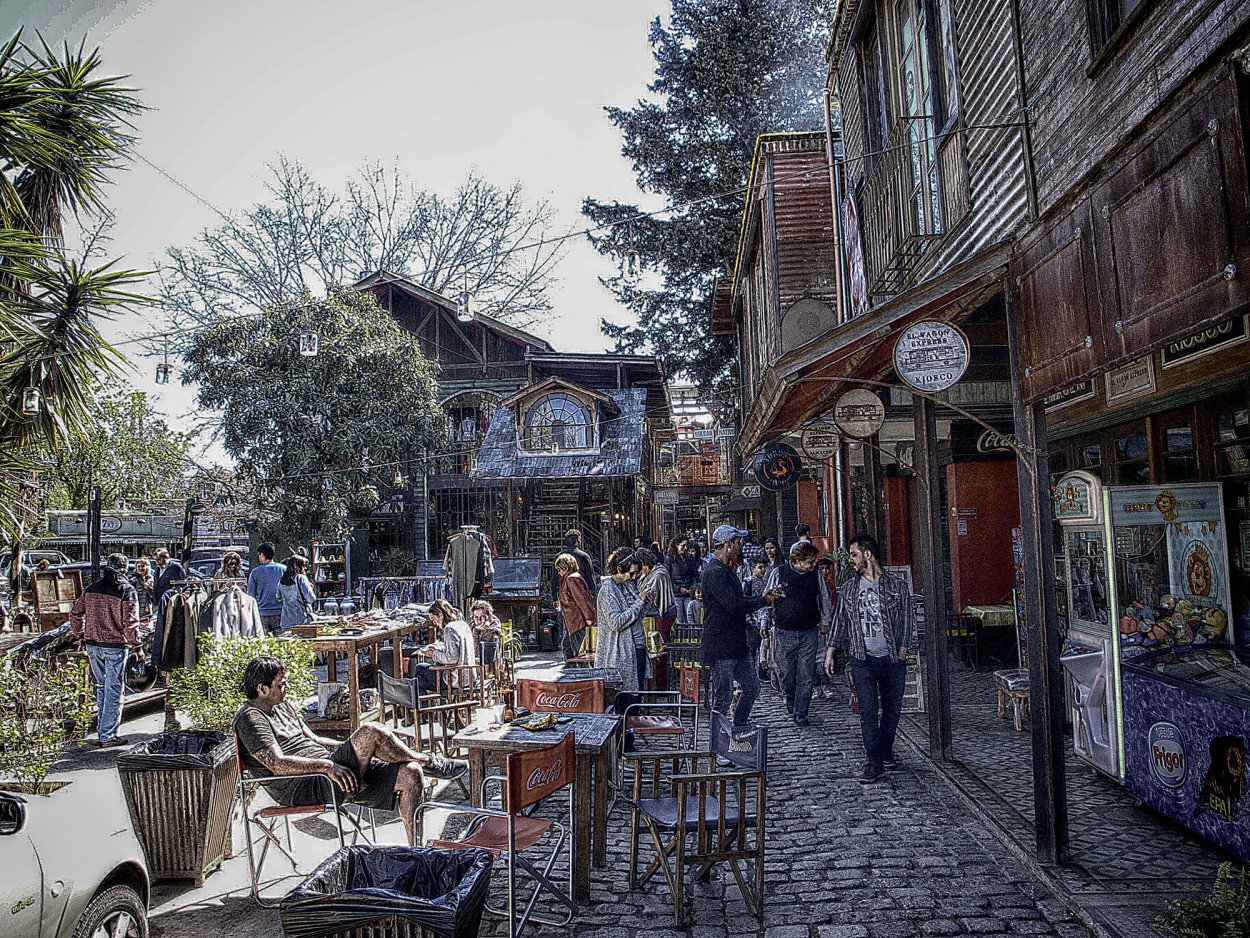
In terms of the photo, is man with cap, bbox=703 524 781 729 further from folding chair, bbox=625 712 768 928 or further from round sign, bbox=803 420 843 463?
round sign, bbox=803 420 843 463

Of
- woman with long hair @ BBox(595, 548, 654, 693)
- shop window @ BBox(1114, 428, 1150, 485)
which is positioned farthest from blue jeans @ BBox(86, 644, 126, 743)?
shop window @ BBox(1114, 428, 1150, 485)

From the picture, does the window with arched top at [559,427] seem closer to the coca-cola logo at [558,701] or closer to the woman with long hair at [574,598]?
the woman with long hair at [574,598]

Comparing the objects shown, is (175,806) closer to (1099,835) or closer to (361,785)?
(361,785)

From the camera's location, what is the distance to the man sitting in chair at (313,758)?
194 inches

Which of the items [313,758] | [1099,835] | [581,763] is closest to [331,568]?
[313,758]

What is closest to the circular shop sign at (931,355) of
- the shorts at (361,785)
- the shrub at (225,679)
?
the shorts at (361,785)

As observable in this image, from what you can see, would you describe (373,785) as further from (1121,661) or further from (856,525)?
(856,525)

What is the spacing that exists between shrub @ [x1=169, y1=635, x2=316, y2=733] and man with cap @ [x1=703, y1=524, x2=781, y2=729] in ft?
11.0

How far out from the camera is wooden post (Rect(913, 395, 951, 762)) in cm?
693

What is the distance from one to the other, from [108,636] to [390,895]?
6.85 metres

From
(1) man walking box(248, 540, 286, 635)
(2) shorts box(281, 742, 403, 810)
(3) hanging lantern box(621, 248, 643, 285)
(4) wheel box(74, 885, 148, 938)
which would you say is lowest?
(4) wheel box(74, 885, 148, 938)

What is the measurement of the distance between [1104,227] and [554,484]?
804 inches

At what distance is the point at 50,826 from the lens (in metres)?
3.53

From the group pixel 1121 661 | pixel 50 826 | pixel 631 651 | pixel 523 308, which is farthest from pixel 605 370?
pixel 50 826
